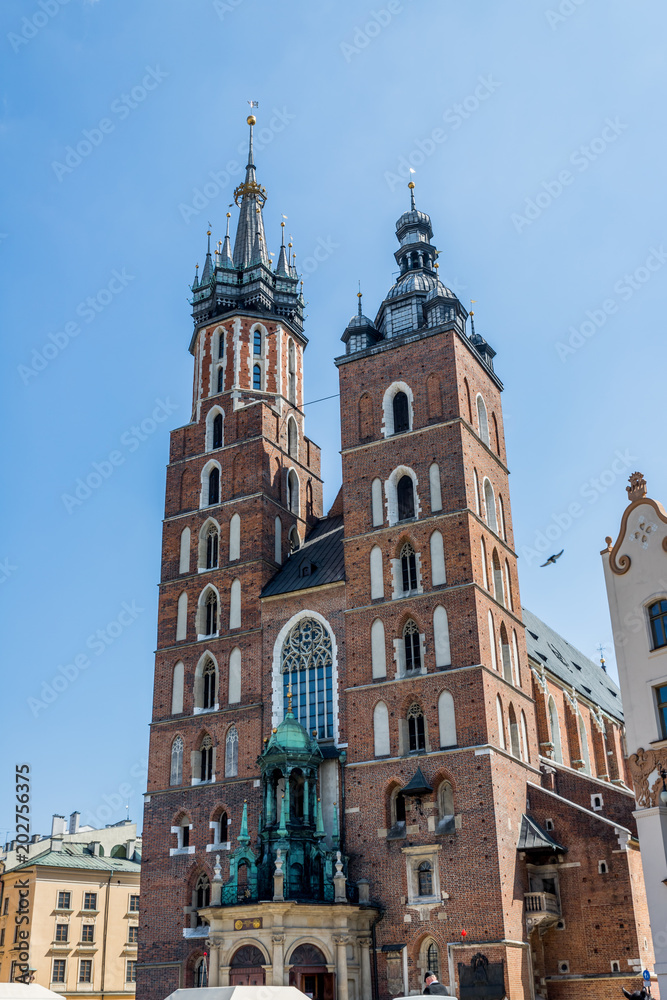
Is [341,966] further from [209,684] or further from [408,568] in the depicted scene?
[408,568]

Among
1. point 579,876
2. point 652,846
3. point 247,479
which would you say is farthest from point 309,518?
point 652,846

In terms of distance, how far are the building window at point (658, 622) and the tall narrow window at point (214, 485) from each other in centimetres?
2140

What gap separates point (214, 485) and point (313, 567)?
6645mm

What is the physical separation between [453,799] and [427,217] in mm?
27298

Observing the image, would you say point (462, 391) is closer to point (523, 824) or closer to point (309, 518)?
point (309, 518)

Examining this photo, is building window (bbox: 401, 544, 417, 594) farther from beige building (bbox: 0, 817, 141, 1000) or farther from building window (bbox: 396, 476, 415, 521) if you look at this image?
beige building (bbox: 0, 817, 141, 1000)

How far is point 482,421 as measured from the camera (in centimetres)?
4228

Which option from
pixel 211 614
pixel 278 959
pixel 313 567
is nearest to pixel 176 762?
pixel 211 614

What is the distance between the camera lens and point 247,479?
4303 cm

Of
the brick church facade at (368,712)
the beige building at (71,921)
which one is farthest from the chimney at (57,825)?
the brick church facade at (368,712)

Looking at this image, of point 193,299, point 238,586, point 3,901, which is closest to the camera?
point 238,586

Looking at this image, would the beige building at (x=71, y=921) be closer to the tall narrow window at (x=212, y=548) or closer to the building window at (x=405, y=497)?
the tall narrow window at (x=212, y=548)

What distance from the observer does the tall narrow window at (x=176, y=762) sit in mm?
39406

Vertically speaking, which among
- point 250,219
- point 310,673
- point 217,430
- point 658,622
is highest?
point 250,219
